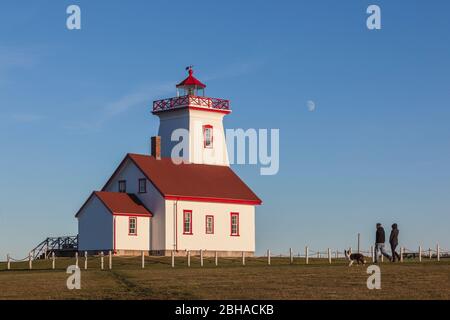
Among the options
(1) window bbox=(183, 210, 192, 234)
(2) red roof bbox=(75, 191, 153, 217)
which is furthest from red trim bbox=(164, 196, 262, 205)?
(2) red roof bbox=(75, 191, 153, 217)

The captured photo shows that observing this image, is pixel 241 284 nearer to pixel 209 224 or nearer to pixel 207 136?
pixel 209 224

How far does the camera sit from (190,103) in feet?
253

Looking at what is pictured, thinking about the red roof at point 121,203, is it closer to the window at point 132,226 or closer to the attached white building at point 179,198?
the attached white building at point 179,198

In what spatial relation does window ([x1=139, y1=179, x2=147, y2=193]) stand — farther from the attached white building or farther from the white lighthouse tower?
the white lighthouse tower

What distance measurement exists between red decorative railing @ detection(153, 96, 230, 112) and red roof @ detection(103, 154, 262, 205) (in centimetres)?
428

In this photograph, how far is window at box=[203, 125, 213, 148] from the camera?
77875mm

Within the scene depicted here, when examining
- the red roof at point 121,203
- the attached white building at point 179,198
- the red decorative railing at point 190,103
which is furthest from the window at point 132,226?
the red decorative railing at point 190,103

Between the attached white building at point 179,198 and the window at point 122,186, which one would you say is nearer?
the attached white building at point 179,198

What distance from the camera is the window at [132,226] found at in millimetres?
70625

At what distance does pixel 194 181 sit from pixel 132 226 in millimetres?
6360

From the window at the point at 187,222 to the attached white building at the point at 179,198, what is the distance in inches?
2.7

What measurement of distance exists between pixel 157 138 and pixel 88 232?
9.14 meters

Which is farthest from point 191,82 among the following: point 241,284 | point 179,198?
point 241,284
